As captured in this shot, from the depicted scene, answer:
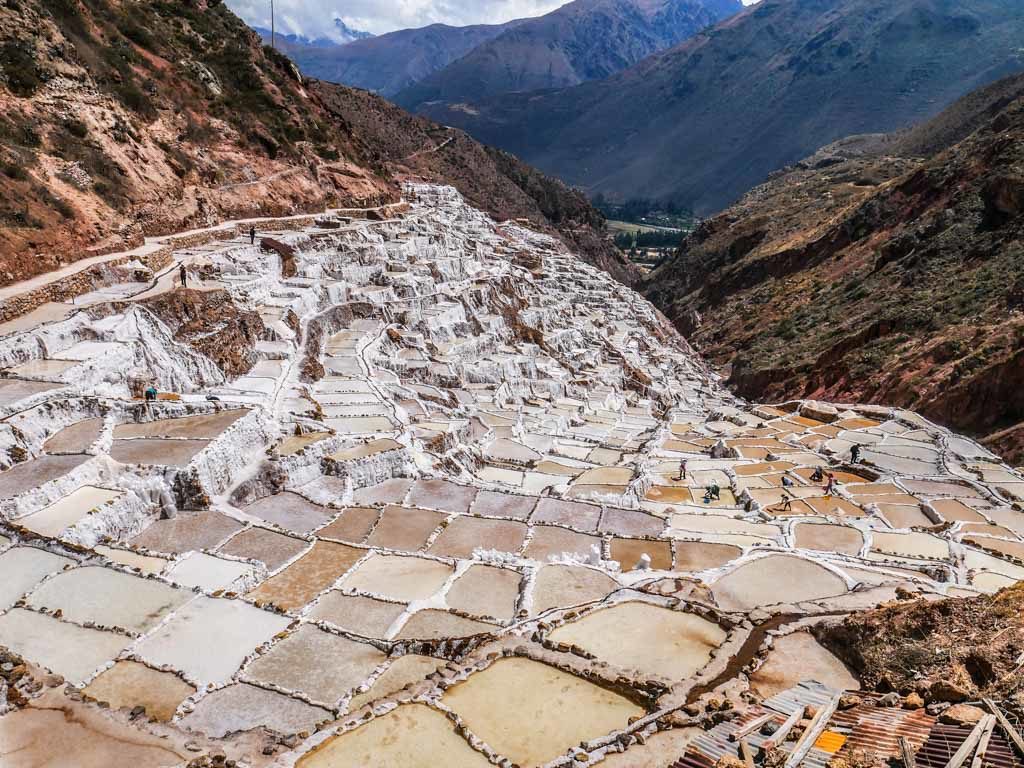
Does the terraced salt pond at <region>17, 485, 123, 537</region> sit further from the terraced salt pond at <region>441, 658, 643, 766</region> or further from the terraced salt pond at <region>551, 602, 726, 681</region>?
the terraced salt pond at <region>551, 602, 726, 681</region>

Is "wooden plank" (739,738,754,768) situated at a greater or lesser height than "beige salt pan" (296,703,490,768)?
greater

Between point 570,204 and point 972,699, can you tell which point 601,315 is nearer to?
point 972,699

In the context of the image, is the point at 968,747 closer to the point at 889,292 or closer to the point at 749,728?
the point at 749,728

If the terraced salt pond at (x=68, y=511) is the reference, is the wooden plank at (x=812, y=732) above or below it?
above

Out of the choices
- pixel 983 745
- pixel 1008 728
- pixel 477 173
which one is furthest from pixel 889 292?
pixel 477 173

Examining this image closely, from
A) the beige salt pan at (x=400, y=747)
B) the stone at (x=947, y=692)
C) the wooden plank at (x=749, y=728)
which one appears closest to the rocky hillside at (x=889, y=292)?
the stone at (x=947, y=692)

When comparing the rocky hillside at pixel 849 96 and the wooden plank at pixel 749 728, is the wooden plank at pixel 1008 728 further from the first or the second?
the rocky hillside at pixel 849 96

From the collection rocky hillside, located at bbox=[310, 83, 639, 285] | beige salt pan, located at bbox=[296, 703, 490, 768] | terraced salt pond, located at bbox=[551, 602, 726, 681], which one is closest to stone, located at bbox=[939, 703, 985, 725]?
terraced salt pond, located at bbox=[551, 602, 726, 681]
